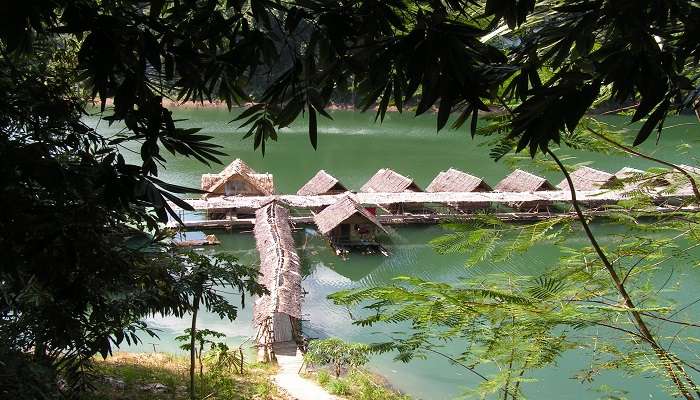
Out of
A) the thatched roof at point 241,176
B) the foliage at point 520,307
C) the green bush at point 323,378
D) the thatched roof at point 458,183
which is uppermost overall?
the foliage at point 520,307

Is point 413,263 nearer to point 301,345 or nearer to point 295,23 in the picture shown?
point 301,345

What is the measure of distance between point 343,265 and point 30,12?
8.34 m

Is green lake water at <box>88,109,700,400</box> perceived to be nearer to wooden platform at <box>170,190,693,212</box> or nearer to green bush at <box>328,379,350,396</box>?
wooden platform at <box>170,190,693,212</box>

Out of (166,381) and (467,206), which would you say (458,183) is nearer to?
(467,206)

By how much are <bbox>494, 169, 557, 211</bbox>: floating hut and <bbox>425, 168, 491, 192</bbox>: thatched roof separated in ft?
1.36

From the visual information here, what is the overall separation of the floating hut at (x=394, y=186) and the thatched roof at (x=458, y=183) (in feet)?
1.25

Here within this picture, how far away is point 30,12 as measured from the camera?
0.93 m

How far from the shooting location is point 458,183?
11383 mm

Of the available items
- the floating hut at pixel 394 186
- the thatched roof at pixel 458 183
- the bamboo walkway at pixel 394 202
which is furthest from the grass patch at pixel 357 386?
the thatched roof at pixel 458 183

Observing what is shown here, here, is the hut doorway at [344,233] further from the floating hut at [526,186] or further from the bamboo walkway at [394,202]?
the floating hut at [526,186]

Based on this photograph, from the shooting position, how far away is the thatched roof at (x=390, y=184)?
36.8 ft

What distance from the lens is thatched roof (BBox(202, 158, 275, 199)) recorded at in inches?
433

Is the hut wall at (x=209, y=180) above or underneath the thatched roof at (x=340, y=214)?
above

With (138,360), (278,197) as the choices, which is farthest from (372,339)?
(278,197)
